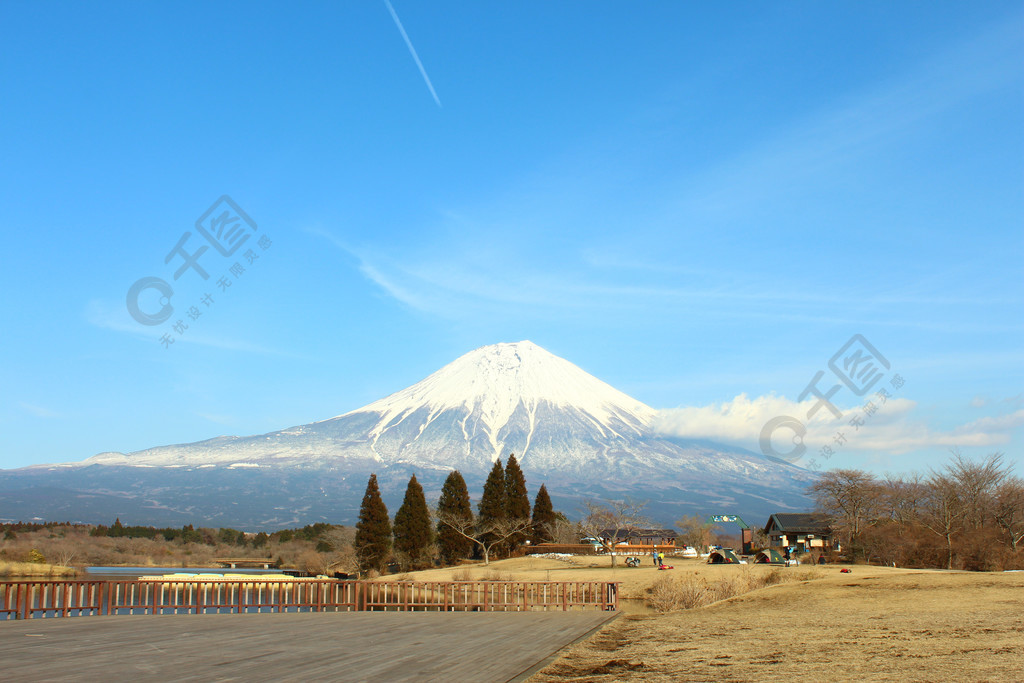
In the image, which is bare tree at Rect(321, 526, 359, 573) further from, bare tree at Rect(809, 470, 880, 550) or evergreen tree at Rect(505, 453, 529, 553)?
bare tree at Rect(809, 470, 880, 550)

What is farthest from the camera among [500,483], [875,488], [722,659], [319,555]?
[319,555]

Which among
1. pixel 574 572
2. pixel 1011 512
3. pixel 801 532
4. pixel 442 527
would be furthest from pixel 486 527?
pixel 1011 512

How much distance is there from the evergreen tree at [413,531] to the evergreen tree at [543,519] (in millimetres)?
10091

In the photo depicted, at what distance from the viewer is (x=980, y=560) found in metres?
41.0

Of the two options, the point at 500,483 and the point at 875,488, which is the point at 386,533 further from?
the point at 875,488

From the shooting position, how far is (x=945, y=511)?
148ft

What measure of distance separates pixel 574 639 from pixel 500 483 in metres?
46.4

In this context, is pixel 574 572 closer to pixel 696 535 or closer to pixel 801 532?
pixel 696 535

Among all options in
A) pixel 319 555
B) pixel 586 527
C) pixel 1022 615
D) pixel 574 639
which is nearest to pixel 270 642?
pixel 574 639

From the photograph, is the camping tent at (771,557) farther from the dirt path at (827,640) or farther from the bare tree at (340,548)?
the bare tree at (340,548)

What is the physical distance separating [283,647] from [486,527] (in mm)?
45863

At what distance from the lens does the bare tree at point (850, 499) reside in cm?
5403

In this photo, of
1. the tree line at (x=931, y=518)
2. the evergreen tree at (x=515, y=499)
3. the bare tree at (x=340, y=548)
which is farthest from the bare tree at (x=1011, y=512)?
the bare tree at (x=340, y=548)

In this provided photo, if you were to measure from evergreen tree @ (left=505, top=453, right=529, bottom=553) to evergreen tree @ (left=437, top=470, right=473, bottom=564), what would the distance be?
335 cm
